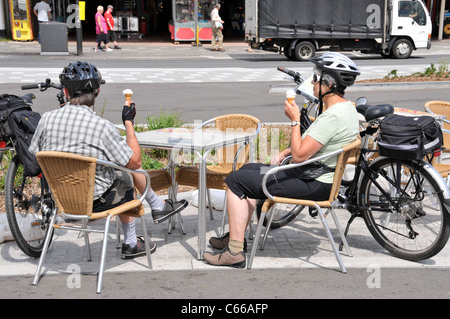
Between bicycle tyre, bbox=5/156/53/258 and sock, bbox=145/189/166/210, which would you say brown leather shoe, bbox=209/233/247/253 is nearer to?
sock, bbox=145/189/166/210

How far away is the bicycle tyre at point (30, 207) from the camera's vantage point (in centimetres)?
510

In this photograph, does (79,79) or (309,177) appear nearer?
(79,79)

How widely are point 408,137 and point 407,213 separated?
624 millimetres

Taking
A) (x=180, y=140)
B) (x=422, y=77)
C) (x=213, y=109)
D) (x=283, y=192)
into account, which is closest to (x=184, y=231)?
(x=180, y=140)

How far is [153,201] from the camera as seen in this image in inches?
209

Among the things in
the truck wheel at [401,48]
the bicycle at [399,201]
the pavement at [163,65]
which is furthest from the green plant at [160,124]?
the truck wheel at [401,48]

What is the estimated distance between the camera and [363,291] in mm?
4426

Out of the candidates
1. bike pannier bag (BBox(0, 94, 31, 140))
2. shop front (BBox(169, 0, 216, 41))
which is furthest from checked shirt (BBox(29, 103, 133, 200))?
shop front (BBox(169, 0, 216, 41))

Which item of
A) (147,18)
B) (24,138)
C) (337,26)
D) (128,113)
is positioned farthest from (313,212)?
(147,18)

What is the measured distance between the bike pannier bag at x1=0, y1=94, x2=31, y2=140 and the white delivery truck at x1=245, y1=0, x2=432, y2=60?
17.6 metres

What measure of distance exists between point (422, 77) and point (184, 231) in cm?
1183

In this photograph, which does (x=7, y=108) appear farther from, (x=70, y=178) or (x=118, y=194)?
(x=118, y=194)
